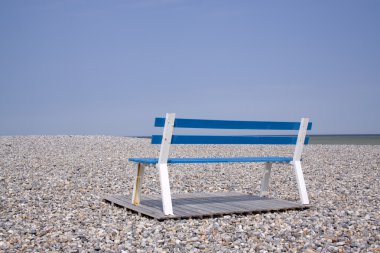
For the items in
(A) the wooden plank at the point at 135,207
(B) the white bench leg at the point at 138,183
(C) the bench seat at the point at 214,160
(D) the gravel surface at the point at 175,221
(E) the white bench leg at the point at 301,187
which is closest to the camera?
(D) the gravel surface at the point at 175,221

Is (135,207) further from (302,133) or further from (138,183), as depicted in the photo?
(302,133)

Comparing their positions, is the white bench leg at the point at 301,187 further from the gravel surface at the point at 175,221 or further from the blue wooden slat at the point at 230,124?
the blue wooden slat at the point at 230,124

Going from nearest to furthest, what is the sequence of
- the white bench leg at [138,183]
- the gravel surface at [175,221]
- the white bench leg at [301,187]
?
1. the gravel surface at [175,221]
2. the white bench leg at [138,183]
3. the white bench leg at [301,187]

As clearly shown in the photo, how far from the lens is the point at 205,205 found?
6.89 metres

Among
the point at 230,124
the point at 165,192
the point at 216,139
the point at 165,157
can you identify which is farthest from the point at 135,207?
the point at 230,124

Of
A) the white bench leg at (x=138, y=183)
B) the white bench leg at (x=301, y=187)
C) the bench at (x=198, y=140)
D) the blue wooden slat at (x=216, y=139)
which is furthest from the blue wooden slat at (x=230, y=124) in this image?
the white bench leg at (x=138, y=183)

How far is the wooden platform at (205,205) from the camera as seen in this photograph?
6281 mm

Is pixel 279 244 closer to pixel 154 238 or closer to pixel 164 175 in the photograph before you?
pixel 154 238

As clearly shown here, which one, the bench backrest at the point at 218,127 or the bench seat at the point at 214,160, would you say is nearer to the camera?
the bench backrest at the point at 218,127

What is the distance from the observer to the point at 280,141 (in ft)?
24.3

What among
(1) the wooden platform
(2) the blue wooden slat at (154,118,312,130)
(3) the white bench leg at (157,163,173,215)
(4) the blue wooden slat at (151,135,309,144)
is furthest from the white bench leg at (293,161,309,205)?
(3) the white bench leg at (157,163,173,215)

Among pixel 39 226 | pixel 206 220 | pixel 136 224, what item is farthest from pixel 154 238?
pixel 39 226

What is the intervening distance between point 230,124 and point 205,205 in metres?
1.27

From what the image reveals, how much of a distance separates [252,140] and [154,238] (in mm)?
2442
